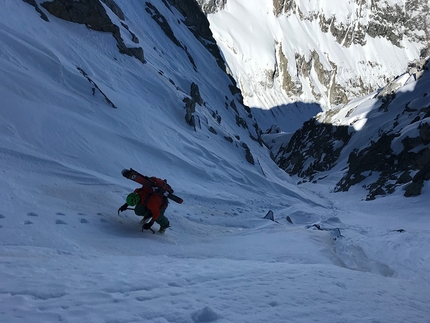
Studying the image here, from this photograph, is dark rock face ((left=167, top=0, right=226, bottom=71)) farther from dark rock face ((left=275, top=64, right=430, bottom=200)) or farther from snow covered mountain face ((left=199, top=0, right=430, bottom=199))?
snow covered mountain face ((left=199, top=0, right=430, bottom=199))

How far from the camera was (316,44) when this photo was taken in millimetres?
140750

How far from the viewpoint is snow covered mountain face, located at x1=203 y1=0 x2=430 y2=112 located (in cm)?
11394

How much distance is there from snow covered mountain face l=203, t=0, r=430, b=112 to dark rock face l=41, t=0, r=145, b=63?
8675 centimetres

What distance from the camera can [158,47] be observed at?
28625 mm

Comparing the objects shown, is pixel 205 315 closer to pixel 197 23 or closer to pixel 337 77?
pixel 197 23

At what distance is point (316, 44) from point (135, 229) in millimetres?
147890

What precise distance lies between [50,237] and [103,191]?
2.72 metres

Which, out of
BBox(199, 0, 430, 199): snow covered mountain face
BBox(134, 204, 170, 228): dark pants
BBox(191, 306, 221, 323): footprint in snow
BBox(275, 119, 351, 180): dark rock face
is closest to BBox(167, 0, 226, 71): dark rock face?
BBox(275, 119, 351, 180): dark rock face

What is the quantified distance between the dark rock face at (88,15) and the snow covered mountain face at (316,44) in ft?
285

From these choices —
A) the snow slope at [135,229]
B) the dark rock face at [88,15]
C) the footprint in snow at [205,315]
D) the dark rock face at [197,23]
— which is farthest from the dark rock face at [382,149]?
the footprint in snow at [205,315]

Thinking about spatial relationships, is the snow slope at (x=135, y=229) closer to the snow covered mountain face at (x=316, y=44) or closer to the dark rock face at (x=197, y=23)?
the dark rock face at (x=197, y=23)

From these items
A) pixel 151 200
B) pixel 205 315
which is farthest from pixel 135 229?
pixel 205 315

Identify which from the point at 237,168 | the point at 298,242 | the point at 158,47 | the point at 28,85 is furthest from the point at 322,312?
the point at 158,47

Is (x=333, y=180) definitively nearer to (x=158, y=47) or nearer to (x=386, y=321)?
(x=158, y=47)
